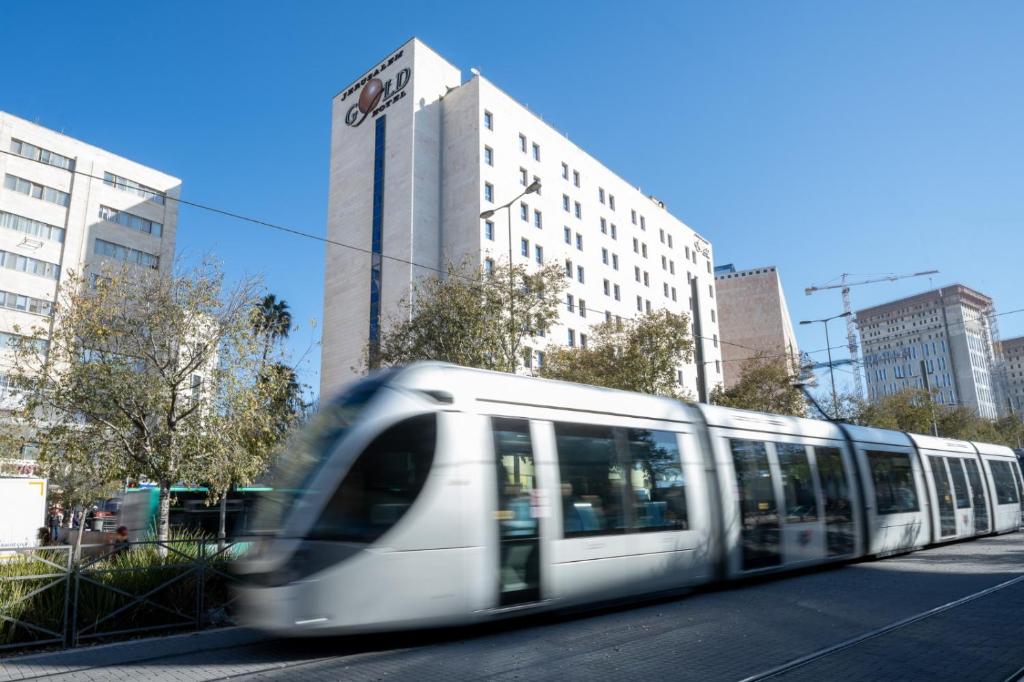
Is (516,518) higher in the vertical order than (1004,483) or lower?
lower

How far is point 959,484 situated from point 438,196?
3990 centimetres

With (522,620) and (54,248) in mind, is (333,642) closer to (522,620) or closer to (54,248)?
(522,620)

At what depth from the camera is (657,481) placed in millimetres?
9867

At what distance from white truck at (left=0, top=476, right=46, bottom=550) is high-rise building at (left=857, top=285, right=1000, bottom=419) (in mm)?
126168

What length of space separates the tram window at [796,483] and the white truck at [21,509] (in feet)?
62.6

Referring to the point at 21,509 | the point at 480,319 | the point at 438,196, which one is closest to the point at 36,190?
the point at 438,196

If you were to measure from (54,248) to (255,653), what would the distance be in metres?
51.2

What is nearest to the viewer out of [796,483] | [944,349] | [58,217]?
[796,483]

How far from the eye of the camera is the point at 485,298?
72.1 feet

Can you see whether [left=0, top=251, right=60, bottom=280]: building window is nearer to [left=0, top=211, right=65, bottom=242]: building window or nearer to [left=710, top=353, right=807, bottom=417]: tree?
[left=0, top=211, right=65, bottom=242]: building window

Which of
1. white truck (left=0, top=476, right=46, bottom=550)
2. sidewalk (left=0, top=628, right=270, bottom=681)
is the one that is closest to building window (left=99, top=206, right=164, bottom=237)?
white truck (left=0, top=476, right=46, bottom=550)

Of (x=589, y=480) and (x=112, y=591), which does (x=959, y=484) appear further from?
(x=112, y=591)

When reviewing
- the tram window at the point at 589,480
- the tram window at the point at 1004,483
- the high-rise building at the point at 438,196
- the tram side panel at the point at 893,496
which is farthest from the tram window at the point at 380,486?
the high-rise building at the point at 438,196

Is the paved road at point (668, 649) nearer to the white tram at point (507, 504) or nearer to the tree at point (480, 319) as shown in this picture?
the white tram at point (507, 504)
